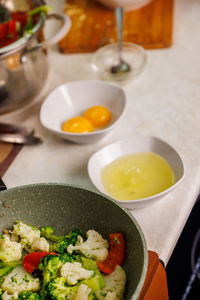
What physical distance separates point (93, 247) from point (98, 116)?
0.65 metres


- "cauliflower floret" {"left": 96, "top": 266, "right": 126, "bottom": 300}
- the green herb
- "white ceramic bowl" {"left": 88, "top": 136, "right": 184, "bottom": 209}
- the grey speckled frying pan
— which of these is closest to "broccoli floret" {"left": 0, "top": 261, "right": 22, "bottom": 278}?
the grey speckled frying pan

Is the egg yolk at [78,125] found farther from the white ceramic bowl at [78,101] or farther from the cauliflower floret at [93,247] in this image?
the cauliflower floret at [93,247]

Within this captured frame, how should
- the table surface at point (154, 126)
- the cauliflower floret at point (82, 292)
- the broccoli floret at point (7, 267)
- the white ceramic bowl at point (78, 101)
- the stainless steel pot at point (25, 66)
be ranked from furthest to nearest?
the white ceramic bowl at point (78, 101) < the stainless steel pot at point (25, 66) < the table surface at point (154, 126) < the broccoli floret at point (7, 267) < the cauliflower floret at point (82, 292)

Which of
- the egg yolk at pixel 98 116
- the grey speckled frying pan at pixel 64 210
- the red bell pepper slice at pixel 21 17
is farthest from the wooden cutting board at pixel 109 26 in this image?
the grey speckled frying pan at pixel 64 210

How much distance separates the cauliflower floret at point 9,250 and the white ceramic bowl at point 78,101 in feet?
1.88

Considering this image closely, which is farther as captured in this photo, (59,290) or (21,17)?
(21,17)

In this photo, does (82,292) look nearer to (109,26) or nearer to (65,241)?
(65,241)

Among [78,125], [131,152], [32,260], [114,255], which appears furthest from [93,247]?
[78,125]

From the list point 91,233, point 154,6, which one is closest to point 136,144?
point 91,233

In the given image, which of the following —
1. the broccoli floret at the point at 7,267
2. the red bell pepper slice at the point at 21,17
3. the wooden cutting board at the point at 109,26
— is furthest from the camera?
the wooden cutting board at the point at 109,26

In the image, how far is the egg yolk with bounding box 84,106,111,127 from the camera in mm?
1593

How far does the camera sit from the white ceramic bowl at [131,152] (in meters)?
1.31

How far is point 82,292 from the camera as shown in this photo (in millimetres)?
921

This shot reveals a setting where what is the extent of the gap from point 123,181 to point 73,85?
0.56m
